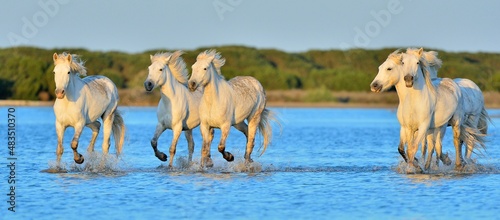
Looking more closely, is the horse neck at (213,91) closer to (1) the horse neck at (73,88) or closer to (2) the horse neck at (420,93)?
(1) the horse neck at (73,88)

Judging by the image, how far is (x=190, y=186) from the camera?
12953 mm

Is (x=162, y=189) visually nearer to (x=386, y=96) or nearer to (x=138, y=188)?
(x=138, y=188)

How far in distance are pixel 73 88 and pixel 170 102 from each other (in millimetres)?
1505

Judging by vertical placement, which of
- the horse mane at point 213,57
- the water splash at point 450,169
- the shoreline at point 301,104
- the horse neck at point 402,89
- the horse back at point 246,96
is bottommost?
the shoreline at point 301,104

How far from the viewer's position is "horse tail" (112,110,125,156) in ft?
52.2

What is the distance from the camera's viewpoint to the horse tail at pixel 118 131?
15898 mm

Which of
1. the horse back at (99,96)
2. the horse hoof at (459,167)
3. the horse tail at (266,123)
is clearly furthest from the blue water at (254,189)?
the horse back at (99,96)

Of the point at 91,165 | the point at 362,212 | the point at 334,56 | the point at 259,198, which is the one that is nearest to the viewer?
the point at 362,212

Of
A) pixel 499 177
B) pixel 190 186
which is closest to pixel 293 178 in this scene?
pixel 190 186

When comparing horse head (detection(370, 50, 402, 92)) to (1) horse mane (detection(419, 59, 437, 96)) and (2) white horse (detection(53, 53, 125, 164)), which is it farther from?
(2) white horse (detection(53, 53, 125, 164))

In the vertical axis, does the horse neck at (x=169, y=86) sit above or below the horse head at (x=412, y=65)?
below

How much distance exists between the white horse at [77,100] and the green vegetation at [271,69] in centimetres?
3785

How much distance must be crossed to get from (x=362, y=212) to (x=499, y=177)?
Answer: 4361 mm

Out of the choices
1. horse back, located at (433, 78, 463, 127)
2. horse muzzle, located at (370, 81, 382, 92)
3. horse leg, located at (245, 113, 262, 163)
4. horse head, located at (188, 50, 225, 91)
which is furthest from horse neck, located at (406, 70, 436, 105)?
horse head, located at (188, 50, 225, 91)
